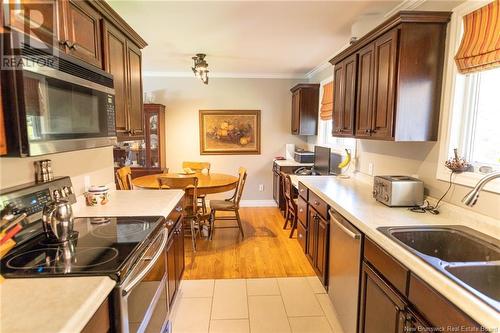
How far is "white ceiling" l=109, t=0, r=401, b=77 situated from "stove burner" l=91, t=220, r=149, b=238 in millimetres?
1898

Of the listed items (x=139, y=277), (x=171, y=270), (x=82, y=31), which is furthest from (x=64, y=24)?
(x=171, y=270)

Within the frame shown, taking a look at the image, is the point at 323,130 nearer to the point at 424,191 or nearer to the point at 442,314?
the point at 424,191

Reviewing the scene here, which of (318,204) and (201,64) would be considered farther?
(201,64)

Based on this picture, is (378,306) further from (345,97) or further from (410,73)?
(345,97)

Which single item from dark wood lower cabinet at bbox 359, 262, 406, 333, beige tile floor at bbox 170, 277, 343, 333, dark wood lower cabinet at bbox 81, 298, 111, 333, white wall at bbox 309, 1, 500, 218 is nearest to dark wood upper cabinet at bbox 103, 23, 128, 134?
dark wood lower cabinet at bbox 81, 298, 111, 333

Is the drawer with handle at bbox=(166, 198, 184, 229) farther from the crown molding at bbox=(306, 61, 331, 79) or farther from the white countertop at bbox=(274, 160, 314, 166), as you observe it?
the crown molding at bbox=(306, 61, 331, 79)

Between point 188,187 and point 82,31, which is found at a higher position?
point 82,31

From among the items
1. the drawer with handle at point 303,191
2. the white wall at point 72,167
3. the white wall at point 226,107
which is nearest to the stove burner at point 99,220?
the white wall at point 72,167

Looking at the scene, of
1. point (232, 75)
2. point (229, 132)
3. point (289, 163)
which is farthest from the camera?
point (229, 132)

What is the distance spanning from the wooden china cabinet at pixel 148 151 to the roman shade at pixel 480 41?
4.42m

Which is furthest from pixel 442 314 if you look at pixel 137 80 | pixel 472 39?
pixel 137 80

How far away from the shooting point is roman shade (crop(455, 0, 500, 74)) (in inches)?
61.6

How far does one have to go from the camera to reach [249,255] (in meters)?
3.43

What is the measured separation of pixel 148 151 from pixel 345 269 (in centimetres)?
Result: 410
